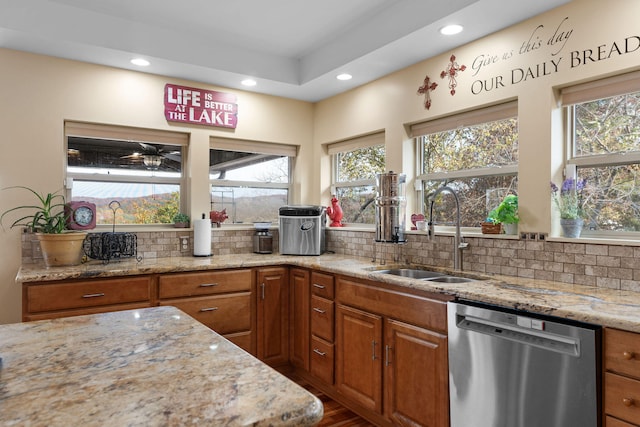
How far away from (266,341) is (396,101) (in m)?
2.13

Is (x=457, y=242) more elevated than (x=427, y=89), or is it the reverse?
(x=427, y=89)

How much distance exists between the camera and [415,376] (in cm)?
224

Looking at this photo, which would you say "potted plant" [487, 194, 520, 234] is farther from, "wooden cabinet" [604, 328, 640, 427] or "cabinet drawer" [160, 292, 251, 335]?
"cabinet drawer" [160, 292, 251, 335]

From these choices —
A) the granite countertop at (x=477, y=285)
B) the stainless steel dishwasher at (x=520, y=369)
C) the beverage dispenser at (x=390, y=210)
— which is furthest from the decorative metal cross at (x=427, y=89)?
the stainless steel dishwasher at (x=520, y=369)

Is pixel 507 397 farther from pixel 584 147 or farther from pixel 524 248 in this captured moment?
pixel 584 147

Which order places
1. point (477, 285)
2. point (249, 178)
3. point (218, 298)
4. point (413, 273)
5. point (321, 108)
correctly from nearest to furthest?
point (477, 285) < point (413, 273) < point (218, 298) < point (249, 178) < point (321, 108)

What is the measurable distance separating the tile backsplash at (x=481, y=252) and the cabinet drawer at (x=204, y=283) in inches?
26.0

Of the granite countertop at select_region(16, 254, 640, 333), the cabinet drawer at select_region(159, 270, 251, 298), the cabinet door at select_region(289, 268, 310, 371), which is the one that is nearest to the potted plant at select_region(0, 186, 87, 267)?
the granite countertop at select_region(16, 254, 640, 333)

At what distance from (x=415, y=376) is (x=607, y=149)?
1581 mm

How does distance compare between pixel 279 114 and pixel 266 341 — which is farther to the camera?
pixel 279 114

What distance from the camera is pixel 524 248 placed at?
8.00 ft

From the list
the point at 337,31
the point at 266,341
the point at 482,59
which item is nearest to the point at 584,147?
the point at 482,59

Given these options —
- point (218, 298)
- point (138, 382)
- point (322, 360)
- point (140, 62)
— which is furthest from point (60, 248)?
point (138, 382)

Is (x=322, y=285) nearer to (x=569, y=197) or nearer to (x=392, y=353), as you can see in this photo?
(x=392, y=353)
